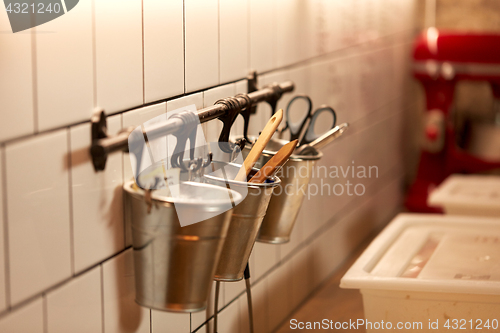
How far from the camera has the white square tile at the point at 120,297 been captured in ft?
2.52

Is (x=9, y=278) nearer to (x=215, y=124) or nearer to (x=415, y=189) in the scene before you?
(x=215, y=124)

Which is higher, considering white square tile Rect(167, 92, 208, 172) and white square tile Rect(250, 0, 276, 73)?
white square tile Rect(250, 0, 276, 73)

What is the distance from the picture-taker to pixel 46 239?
645mm

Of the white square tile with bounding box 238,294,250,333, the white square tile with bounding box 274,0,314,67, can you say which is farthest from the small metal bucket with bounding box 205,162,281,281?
the white square tile with bounding box 274,0,314,67

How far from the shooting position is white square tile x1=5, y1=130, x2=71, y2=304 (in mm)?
597

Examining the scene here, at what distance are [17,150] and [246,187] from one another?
0.95 feet

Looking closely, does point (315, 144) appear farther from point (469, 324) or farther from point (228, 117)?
point (469, 324)

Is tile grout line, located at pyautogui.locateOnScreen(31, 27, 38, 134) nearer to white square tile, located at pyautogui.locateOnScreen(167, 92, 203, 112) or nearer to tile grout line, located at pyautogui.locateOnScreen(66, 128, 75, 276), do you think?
tile grout line, located at pyautogui.locateOnScreen(66, 128, 75, 276)

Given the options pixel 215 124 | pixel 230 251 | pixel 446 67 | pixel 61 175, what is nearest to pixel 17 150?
pixel 61 175

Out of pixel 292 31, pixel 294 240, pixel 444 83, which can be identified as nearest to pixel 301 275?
pixel 294 240

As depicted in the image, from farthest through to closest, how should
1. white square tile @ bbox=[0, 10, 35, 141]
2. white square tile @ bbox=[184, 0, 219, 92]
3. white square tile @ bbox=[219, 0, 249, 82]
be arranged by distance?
white square tile @ bbox=[219, 0, 249, 82] → white square tile @ bbox=[184, 0, 219, 92] → white square tile @ bbox=[0, 10, 35, 141]

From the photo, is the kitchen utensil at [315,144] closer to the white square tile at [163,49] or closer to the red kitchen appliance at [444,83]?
the white square tile at [163,49]

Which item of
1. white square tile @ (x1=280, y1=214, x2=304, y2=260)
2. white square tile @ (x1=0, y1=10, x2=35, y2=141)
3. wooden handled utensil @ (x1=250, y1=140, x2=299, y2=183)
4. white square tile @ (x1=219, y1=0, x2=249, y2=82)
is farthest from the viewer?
white square tile @ (x1=280, y1=214, x2=304, y2=260)

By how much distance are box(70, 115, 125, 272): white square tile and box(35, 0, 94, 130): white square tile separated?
0.03 metres
